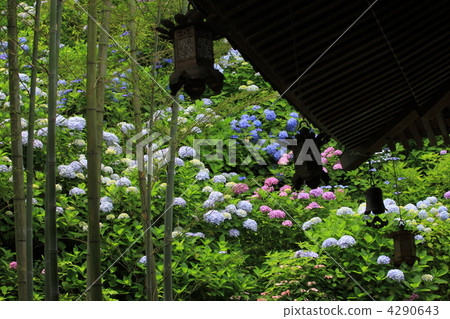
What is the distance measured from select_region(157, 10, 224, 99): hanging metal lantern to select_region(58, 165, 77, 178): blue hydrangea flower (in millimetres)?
4250

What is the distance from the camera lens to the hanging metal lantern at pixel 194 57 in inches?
88.0

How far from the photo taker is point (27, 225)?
430 centimetres

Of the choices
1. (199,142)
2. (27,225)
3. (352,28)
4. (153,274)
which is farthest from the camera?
(199,142)

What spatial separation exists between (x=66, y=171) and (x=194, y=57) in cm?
434

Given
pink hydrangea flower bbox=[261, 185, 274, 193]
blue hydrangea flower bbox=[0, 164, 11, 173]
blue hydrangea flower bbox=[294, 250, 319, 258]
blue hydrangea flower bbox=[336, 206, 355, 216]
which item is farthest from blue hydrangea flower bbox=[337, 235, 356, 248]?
blue hydrangea flower bbox=[0, 164, 11, 173]

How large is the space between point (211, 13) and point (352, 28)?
86cm

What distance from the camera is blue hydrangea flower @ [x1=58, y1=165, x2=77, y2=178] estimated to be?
6.30 meters

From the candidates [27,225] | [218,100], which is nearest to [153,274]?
[27,225]

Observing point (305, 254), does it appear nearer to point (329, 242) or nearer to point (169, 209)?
point (329, 242)

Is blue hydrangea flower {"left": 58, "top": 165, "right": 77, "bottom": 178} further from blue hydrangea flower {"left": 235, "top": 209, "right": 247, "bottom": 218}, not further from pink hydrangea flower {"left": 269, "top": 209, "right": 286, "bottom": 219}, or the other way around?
pink hydrangea flower {"left": 269, "top": 209, "right": 286, "bottom": 219}

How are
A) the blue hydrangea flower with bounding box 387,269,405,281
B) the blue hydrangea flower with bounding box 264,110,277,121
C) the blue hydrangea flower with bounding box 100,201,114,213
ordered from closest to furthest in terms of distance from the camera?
the blue hydrangea flower with bounding box 387,269,405,281 → the blue hydrangea flower with bounding box 100,201,114,213 → the blue hydrangea flower with bounding box 264,110,277,121

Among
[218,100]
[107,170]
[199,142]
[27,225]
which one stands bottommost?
[27,225]

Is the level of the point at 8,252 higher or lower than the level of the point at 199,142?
lower

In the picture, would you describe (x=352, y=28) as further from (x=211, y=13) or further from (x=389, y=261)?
(x=389, y=261)
